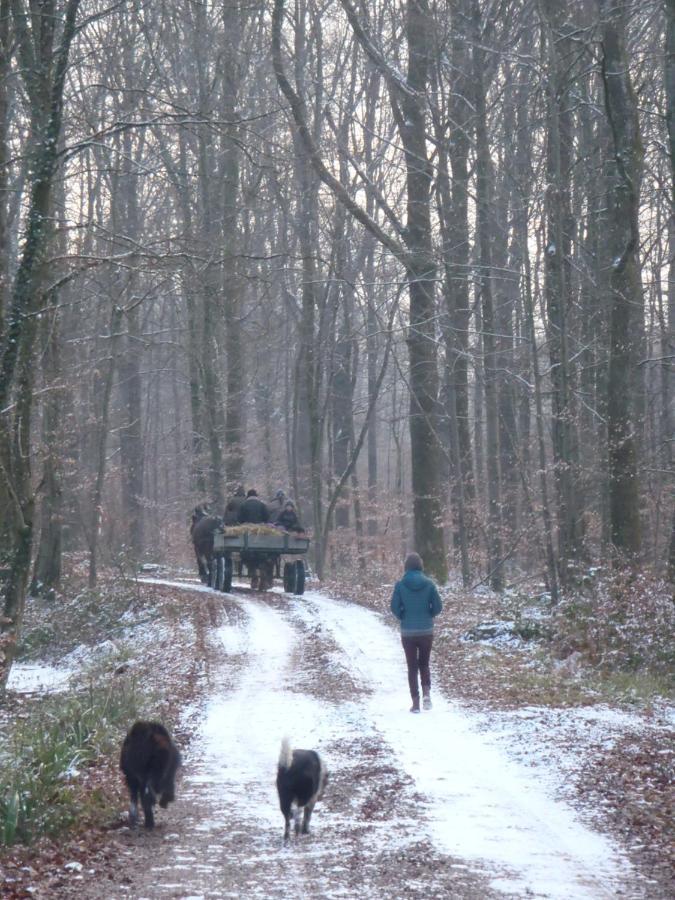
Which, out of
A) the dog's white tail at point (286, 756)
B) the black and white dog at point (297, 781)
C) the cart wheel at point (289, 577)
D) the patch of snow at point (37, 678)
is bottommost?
the patch of snow at point (37, 678)

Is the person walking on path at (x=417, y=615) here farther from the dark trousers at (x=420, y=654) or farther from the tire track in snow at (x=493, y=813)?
the tire track in snow at (x=493, y=813)

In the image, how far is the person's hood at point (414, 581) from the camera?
12938mm

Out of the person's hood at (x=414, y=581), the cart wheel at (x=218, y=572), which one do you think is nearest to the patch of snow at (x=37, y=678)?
the cart wheel at (x=218, y=572)

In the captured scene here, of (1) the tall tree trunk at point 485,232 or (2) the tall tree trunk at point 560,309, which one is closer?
(2) the tall tree trunk at point 560,309

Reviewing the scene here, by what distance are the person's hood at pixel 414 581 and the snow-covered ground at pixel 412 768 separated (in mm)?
1424

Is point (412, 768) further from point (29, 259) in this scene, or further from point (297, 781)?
point (29, 259)

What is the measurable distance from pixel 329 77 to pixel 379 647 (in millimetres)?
21645

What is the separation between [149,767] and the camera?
Result: 25.9ft

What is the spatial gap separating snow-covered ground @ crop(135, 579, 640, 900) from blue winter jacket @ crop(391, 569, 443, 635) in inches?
37.6

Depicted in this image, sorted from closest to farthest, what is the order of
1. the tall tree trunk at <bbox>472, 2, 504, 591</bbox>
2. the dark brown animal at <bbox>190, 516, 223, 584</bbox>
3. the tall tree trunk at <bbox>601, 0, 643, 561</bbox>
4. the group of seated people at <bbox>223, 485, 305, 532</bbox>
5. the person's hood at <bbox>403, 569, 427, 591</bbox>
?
1. the person's hood at <bbox>403, 569, 427, 591</bbox>
2. the tall tree trunk at <bbox>601, 0, 643, 561</bbox>
3. the tall tree trunk at <bbox>472, 2, 504, 591</bbox>
4. the group of seated people at <bbox>223, 485, 305, 532</bbox>
5. the dark brown animal at <bbox>190, 516, 223, 584</bbox>

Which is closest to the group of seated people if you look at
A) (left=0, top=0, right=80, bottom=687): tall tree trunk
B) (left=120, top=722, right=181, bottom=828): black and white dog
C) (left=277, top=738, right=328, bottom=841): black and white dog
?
(left=0, top=0, right=80, bottom=687): tall tree trunk

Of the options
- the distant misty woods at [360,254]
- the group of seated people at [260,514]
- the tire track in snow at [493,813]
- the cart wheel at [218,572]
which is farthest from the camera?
the group of seated people at [260,514]

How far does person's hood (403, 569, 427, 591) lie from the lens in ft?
42.4

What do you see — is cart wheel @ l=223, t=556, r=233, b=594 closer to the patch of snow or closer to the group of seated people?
the group of seated people
